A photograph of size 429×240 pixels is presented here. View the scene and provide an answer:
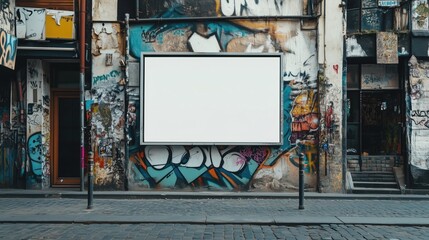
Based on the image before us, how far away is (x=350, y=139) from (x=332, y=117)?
140cm

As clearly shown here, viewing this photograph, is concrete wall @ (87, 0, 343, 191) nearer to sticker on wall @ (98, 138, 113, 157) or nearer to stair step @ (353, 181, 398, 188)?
sticker on wall @ (98, 138, 113, 157)

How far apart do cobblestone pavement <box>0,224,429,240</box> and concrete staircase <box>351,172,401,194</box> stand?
4.35m

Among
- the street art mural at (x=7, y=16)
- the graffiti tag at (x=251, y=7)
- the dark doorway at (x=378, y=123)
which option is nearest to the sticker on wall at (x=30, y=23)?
the street art mural at (x=7, y=16)

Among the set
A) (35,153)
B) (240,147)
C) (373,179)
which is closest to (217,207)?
(240,147)

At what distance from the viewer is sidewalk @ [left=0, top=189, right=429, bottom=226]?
10.0 meters

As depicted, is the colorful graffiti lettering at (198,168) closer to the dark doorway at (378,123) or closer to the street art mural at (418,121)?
the dark doorway at (378,123)

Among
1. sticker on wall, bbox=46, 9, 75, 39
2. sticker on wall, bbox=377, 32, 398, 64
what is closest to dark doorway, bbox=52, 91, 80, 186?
sticker on wall, bbox=46, 9, 75, 39

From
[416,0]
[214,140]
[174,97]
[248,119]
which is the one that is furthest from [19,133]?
[416,0]

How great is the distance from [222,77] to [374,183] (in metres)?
5.50

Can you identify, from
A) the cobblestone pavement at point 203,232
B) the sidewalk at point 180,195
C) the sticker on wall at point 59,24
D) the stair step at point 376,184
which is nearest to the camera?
the cobblestone pavement at point 203,232

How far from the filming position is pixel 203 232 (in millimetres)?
9008

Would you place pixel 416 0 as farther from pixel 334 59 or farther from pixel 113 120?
pixel 113 120

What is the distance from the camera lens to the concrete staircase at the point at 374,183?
14.0m

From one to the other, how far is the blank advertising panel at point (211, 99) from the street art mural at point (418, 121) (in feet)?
12.5
